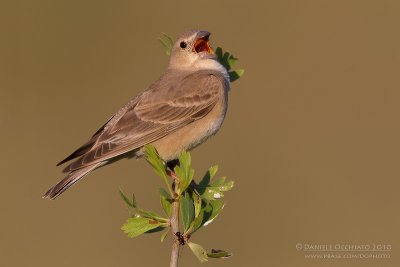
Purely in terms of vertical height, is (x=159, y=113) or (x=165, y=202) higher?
(x=159, y=113)

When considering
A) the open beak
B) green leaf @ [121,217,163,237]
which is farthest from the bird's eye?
green leaf @ [121,217,163,237]

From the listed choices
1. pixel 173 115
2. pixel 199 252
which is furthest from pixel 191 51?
pixel 199 252

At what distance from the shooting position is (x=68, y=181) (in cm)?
586

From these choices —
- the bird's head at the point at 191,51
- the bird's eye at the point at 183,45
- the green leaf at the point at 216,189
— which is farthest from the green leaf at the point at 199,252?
the bird's eye at the point at 183,45

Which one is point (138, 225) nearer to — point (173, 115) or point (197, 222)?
point (197, 222)

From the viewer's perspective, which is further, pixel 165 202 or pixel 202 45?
pixel 202 45

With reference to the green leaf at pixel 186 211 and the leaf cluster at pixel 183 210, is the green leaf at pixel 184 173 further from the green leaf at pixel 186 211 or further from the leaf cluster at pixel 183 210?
the green leaf at pixel 186 211

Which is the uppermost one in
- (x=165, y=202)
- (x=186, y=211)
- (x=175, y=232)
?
(x=165, y=202)

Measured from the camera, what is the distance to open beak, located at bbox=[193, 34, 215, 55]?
712 centimetres

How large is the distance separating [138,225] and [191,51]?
3217 millimetres

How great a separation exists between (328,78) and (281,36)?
1331 mm

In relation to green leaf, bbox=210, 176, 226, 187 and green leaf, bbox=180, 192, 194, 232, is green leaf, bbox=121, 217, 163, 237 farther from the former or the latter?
green leaf, bbox=210, 176, 226, 187

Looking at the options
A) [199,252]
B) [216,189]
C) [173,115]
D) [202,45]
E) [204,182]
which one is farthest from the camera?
[202,45]

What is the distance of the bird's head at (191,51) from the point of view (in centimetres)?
710
